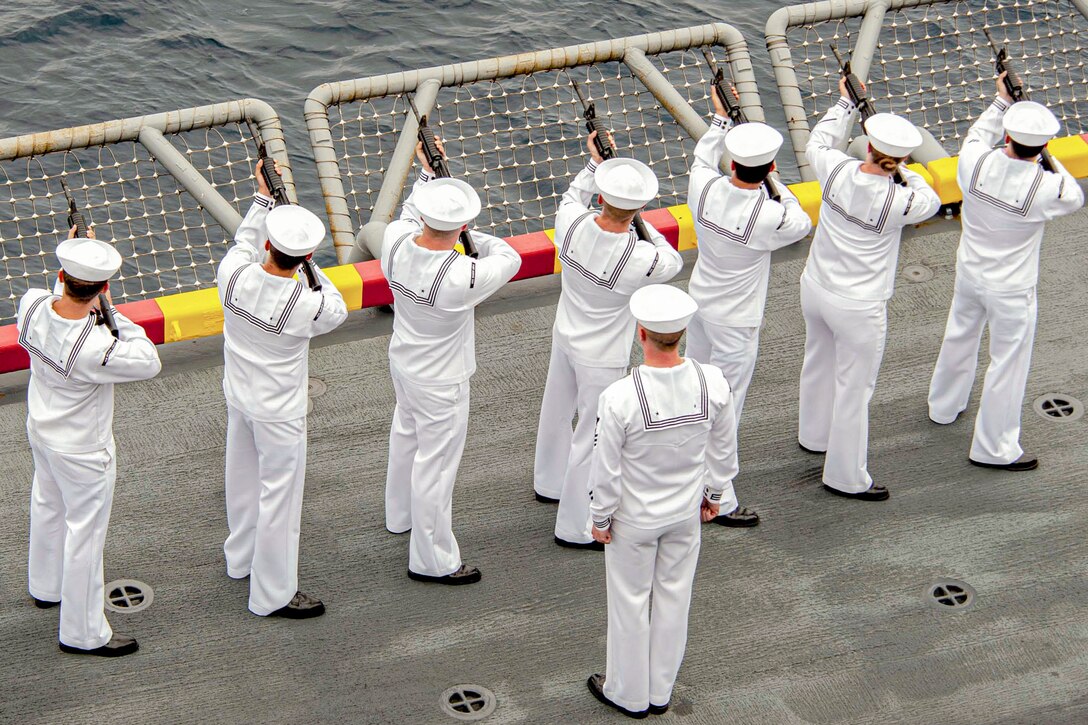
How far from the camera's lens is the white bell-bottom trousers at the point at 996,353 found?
290 inches

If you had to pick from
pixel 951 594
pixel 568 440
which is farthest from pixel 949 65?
pixel 951 594

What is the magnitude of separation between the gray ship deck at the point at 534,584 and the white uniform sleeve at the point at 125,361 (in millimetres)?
1184

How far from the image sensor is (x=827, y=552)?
23.1ft

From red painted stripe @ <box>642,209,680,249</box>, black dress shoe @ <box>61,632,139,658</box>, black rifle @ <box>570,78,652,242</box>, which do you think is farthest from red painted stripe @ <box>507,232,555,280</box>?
black dress shoe @ <box>61,632,139,658</box>

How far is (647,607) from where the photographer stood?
5984 mm

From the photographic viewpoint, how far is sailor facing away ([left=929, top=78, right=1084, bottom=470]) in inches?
278

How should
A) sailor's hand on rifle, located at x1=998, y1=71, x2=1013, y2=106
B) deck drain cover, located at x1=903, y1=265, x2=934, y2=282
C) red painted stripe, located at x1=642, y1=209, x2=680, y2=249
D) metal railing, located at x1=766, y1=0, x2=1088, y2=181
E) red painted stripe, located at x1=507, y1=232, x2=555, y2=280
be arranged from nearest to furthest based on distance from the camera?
sailor's hand on rifle, located at x1=998, y1=71, x2=1013, y2=106 → red painted stripe, located at x1=507, y1=232, x2=555, y2=280 → deck drain cover, located at x1=903, y1=265, x2=934, y2=282 → red painted stripe, located at x1=642, y1=209, x2=680, y2=249 → metal railing, located at x1=766, y1=0, x2=1088, y2=181

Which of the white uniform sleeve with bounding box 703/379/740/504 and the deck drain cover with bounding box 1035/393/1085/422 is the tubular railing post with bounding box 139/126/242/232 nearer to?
the white uniform sleeve with bounding box 703/379/740/504

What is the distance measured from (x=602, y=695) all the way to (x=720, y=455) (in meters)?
1.08

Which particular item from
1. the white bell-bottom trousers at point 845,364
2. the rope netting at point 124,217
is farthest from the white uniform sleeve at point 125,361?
the rope netting at point 124,217

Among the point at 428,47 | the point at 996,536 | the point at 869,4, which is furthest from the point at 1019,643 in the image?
the point at 428,47

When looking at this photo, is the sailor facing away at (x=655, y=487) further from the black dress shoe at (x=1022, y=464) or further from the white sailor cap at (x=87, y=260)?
the black dress shoe at (x=1022, y=464)

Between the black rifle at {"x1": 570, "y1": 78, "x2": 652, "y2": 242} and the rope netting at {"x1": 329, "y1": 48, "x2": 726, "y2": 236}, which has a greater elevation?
the black rifle at {"x1": 570, "y1": 78, "x2": 652, "y2": 242}

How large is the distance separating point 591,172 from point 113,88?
26.7 ft
